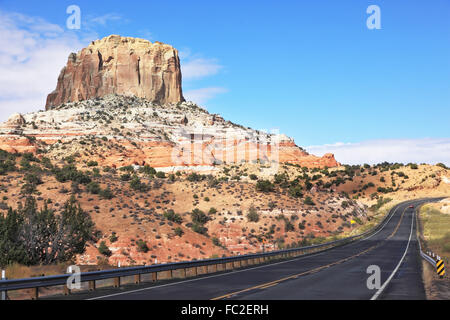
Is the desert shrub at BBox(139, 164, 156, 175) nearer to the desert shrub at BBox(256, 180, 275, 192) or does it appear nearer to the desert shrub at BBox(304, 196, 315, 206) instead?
the desert shrub at BBox(256, 180, 275, 192)

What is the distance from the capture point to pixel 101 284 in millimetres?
18359

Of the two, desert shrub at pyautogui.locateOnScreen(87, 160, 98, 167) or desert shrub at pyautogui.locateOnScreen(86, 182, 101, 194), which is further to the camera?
desert shrub at pyautogui.locateOnScreen(87, 160, 98, 167)

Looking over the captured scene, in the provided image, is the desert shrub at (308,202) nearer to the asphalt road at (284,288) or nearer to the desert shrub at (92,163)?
the desert shrub at (92,163)

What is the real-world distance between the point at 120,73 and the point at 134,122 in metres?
27.7

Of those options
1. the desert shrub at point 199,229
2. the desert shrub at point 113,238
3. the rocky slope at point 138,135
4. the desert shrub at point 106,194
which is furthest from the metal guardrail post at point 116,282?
the rocky slope at point 138,135

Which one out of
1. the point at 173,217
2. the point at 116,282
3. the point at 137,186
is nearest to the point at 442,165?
the point at 137,186

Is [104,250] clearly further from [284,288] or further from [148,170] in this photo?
[148,170]

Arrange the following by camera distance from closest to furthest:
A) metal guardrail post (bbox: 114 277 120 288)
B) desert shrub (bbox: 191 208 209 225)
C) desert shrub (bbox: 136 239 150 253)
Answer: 1. metal guardrail post (bbox: 114 277 120 288)
2. desert shrub (bbox: 136 239 150 253)
3. desert shrub (bbox: 191 208 209 225)

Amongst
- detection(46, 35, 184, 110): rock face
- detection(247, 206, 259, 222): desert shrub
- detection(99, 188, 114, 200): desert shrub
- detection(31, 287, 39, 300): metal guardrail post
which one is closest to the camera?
detection(31, 287, 39, 300): metal guardrail post

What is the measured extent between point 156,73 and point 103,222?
93204 millimetres

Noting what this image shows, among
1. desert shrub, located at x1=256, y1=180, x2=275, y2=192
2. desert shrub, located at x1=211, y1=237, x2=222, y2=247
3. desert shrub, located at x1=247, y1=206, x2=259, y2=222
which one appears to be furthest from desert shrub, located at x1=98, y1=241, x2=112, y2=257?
desert shrub, located at x1=256, y1=180, x2=275, y2=192

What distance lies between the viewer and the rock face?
135m

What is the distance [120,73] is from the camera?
13638cm
